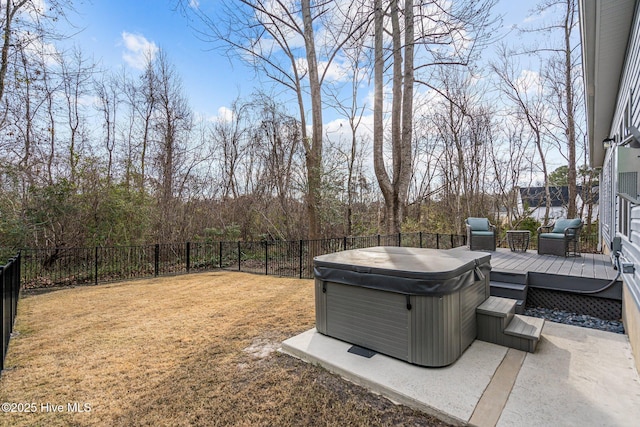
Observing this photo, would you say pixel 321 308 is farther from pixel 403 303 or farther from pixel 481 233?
pixel 481 233

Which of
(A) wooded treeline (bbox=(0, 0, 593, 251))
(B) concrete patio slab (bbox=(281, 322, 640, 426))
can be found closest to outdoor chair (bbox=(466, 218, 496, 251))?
(A) wooded treeline (bbox=(0, 0, 593, 251))

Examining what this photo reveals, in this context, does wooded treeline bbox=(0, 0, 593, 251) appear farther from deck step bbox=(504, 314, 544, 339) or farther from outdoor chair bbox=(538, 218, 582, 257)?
deck step bbox=(504, 314, 544, 339)

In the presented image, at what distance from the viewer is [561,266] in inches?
198

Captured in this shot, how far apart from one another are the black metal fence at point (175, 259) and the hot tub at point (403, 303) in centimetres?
Result: 392

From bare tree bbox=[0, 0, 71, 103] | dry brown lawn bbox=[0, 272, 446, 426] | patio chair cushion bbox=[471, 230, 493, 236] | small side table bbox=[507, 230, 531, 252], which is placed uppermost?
bare tree bbox=[0, 0, 71, 103]

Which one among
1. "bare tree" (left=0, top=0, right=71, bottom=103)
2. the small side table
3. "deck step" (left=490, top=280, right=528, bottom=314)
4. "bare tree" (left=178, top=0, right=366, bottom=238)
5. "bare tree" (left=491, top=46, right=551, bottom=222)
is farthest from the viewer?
"bare tree" (left=491, top=46, right=551, bottom=222)

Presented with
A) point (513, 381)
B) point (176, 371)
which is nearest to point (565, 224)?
point (513, 381)

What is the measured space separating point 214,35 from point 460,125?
10.2m

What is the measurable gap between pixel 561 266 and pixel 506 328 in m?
3.24

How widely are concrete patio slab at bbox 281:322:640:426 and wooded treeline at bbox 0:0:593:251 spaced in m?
5.22

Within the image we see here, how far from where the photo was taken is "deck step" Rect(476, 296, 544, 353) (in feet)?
8.92

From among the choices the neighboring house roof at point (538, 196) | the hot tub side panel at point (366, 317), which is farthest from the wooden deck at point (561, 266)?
the neighboring house roof at point (538, 196)

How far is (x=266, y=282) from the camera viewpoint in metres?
6.38

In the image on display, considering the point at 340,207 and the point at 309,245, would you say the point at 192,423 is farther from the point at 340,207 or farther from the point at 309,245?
the point at 340,207
